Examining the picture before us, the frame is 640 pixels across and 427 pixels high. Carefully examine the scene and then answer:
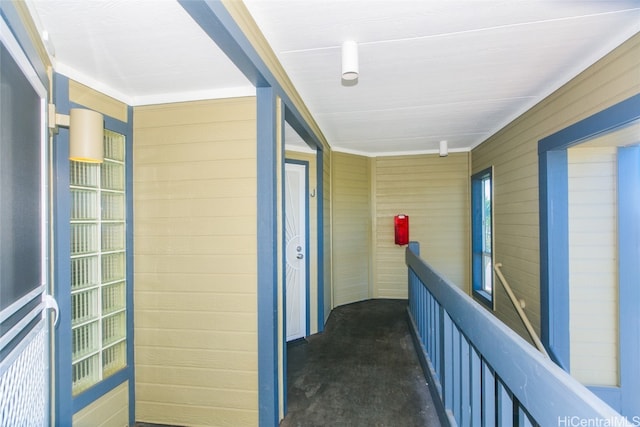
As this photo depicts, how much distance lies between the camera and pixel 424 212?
509 centimetres

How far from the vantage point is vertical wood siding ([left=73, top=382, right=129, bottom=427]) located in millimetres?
1889

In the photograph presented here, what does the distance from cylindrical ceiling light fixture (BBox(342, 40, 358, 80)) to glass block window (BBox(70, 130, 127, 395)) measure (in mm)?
1658

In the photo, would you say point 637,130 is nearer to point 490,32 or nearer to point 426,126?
point 490,32

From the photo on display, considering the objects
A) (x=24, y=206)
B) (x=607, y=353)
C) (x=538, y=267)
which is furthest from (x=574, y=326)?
(x=24, y=206)

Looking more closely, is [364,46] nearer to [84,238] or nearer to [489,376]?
[489,376]

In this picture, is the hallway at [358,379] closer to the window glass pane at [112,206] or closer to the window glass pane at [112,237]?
the window glass pane at [112,237]

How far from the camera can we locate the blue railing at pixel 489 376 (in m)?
0.83

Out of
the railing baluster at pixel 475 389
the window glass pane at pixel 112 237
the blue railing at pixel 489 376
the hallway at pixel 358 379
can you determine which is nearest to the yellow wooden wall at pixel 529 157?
the blue railing at pixel 489 376

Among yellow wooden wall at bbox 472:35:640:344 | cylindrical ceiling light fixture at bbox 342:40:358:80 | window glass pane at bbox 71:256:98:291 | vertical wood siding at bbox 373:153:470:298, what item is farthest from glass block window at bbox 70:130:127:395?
vertical wood siding at bbox 373:153:470:298

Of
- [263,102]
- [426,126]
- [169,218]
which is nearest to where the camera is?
[263,102]

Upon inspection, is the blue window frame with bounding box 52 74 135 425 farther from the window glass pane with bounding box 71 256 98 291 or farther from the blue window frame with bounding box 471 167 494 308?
the blue window frame with bounding box 471 167 494 308

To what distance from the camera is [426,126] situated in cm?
366

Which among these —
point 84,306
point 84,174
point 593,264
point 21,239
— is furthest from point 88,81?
point 593,264

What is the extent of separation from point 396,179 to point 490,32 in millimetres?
3431
